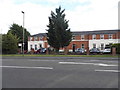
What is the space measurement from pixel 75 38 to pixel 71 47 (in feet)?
11.0

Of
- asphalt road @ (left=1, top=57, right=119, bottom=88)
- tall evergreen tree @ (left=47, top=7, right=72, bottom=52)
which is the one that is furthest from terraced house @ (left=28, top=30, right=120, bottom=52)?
asphalt road @ (left=1, top=57, right=119, bottom=88)

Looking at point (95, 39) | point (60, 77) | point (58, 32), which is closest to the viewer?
point (60, 77)

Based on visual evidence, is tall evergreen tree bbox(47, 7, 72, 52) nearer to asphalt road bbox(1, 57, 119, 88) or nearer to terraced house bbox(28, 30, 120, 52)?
terraced house bbox(28, 30, 120, 52)

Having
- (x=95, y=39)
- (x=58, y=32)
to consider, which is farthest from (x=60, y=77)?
(x=95, y=39)

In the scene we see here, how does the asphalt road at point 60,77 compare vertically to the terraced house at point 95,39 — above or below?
below

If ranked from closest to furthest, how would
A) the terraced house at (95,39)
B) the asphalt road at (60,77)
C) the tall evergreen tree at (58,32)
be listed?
the asphalt road at (60,77)
the tall evergreen tree at (58,32)
the terraced house at (95,39)

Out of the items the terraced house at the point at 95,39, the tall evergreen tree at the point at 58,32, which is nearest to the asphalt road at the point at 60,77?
the tall evergreen tree at the point at 58,32

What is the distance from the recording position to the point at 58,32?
42.1 m

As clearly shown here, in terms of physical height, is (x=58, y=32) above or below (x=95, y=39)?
above

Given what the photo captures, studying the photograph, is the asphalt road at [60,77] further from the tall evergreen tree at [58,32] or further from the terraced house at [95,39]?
the terraced house at [95,39]

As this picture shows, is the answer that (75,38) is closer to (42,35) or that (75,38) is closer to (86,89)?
(42,35)

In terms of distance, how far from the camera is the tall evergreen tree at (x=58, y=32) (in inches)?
1656

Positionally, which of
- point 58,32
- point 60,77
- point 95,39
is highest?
point 58,32

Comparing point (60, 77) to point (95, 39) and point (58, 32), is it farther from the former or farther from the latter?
point (95, 39)
